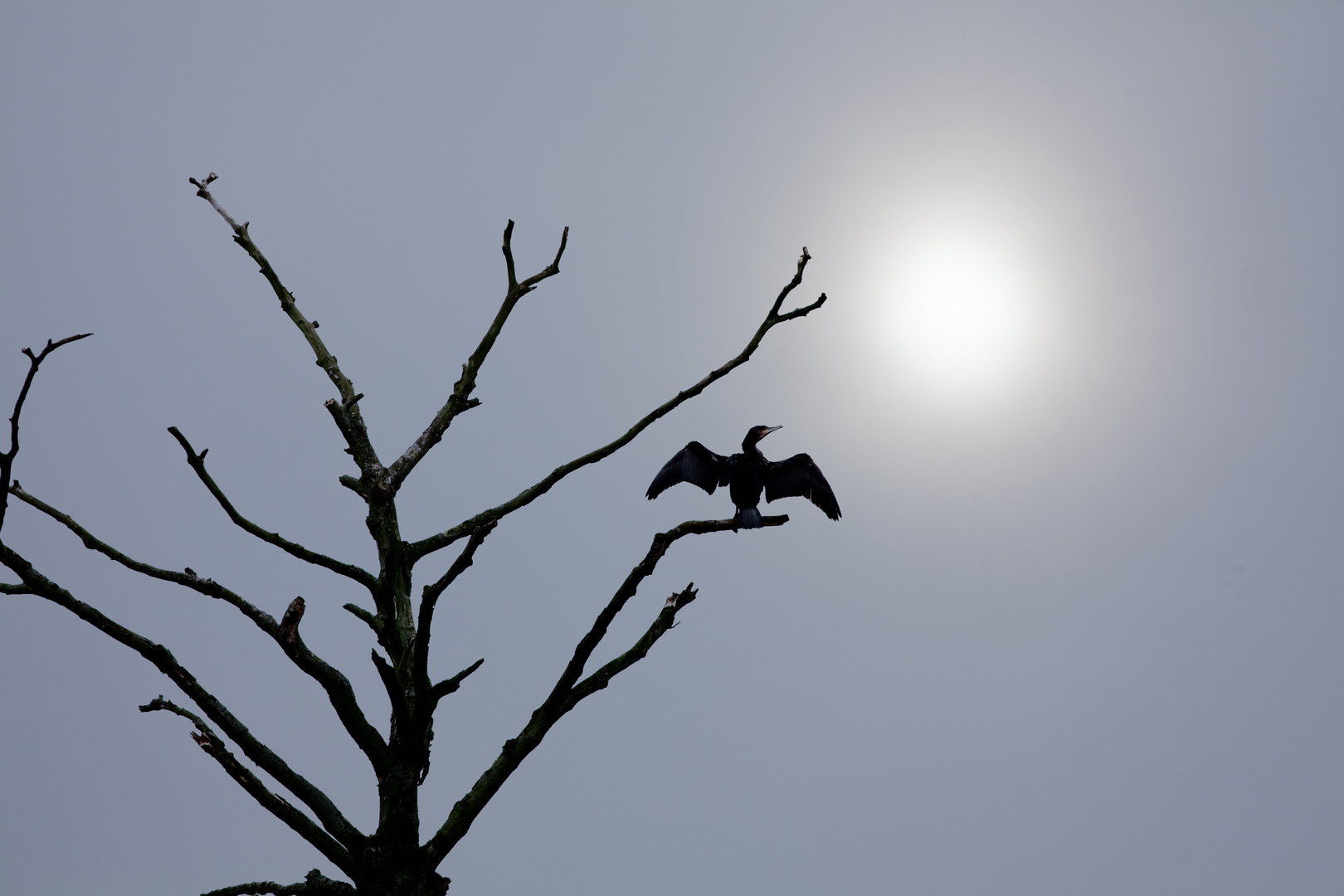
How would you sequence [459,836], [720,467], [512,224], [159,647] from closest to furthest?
[159,647], [459,836], [512,224], [720,467]

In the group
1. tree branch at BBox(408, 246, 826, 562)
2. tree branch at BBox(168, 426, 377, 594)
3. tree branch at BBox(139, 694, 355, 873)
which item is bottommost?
tree branch at BBox(139, 694, 355, 873)

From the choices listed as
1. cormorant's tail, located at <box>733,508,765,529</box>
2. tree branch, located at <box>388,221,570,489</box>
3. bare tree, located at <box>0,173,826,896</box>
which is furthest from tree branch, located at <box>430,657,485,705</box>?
cormorant's tail, located at <box>733,508,765,529</box>

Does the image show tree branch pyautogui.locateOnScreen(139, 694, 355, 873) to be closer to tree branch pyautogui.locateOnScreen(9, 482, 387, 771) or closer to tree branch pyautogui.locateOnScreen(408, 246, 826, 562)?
tree branch pyautogui.locateOnScreen(9, 482, 387, 771)

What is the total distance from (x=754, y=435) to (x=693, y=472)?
1001 mm

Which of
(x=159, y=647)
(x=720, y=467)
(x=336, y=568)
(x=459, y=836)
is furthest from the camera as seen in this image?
(x=720, y=467)

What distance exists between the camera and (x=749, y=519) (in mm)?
9070

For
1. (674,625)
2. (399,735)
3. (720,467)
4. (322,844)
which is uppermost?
(720,467)

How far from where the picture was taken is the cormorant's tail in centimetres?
877

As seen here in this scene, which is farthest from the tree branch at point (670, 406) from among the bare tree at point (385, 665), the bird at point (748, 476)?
the bird at point (748, 476)

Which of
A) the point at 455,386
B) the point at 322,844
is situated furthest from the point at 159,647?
the point at 455,386

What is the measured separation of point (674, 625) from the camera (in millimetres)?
6637

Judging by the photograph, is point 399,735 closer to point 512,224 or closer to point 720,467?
point 512,224

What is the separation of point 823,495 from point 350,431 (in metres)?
6.54

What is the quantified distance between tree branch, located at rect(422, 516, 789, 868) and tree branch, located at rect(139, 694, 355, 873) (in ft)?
1.88
